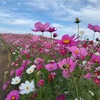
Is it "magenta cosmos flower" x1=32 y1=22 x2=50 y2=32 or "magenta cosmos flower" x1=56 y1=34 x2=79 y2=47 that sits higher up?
"magenta cosmos flower" x1=32 y1=22 x2=50 y2=32

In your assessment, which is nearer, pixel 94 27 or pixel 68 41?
pixel 68 41

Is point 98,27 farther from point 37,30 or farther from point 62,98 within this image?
point 62,98

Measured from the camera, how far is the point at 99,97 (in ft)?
10.5

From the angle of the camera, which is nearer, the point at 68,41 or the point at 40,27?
the point at 68,41

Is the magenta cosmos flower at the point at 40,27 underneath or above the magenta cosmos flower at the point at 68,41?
above

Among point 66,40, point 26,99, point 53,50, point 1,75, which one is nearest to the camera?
point 66,40

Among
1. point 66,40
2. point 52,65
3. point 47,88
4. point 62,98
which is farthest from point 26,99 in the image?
point 66,40

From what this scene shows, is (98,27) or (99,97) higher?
(98,27)

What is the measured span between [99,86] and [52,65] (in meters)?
0.72

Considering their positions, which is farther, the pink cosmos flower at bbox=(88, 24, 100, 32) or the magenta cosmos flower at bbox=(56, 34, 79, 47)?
the pink cosmos flower at bbox=(88, 24, 100, 32)

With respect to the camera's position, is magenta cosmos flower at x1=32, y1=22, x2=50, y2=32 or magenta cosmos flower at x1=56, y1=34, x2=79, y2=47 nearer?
magenta cosmos flower at x1=56, y1=34, x2=79, y2=47

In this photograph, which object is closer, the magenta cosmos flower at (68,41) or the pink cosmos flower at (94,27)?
the magenta cosmos flower at (68,41)

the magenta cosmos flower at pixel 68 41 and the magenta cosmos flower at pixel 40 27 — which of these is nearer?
the magenta cosmos flower at pixel 68 41

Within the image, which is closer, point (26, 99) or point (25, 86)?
point (25, 86)
